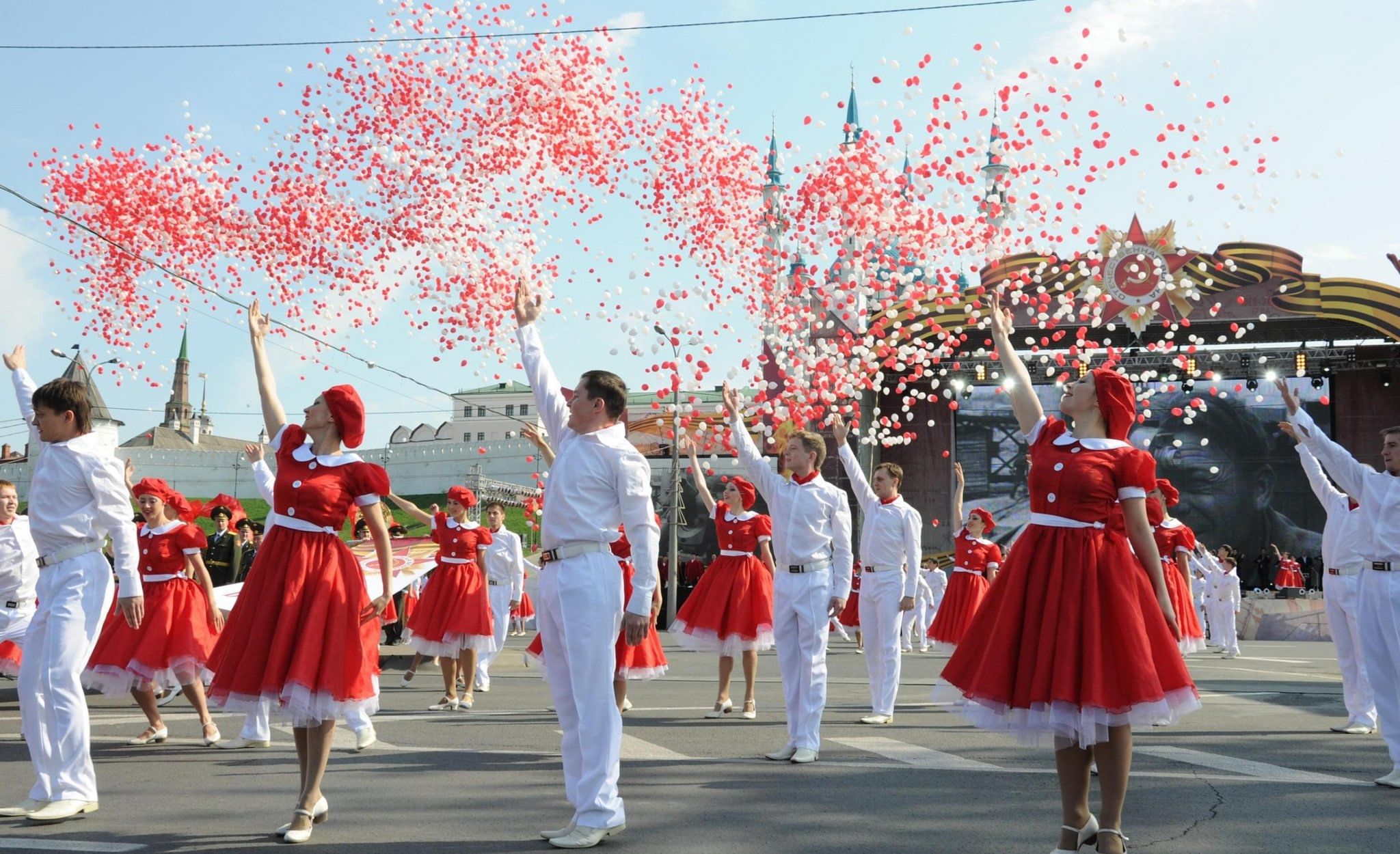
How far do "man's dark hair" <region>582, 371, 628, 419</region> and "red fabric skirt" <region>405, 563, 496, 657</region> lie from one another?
6413mm

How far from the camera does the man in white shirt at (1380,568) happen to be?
283 inches

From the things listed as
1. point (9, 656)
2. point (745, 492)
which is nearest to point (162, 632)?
point (9, 656)

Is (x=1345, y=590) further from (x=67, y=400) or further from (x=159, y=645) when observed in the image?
(x=67, y=400)

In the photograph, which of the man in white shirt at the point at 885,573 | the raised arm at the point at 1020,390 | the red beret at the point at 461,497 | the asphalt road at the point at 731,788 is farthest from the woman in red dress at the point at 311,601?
the red beret at the point at 461,497

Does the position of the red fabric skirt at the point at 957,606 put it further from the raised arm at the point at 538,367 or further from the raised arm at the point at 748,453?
the raised arm at the point at 538,367

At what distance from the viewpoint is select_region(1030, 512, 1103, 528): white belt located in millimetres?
4898

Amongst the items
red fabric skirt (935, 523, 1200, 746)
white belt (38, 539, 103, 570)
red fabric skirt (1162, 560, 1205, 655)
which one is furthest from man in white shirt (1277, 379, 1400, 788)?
white belt (38, 539, 103, 570)

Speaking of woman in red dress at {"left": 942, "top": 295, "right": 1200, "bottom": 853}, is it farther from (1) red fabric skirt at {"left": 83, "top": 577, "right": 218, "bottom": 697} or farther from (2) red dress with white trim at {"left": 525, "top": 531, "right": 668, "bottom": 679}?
(1) red fabric skirt at {"left": 83, "top": 577, "right": 218, "bottom": 697}

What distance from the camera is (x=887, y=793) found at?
6234 mm

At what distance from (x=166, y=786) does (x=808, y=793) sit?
10.9 ft

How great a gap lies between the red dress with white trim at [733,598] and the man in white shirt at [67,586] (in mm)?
5258

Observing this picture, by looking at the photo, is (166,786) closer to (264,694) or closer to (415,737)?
(264,694)

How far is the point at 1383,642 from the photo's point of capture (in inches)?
288

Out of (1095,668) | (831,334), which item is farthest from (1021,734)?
(831,334)
